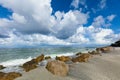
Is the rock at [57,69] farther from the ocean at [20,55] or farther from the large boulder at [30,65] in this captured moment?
the ocean at [20,55]

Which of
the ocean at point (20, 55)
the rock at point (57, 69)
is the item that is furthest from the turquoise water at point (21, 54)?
the rock at point (57, 69)

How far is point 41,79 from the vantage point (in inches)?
358

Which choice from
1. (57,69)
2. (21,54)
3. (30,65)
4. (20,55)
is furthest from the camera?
(21,54)

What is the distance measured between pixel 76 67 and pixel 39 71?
9.28ft

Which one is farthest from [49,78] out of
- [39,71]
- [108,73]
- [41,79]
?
[108,73]

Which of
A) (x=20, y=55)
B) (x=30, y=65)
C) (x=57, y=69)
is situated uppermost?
(x=20, y=55)

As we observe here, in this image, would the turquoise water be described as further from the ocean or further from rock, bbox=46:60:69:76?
rock, bbox=46:60:69:76

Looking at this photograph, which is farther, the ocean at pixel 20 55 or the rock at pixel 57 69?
the ocean at pixel 20 55

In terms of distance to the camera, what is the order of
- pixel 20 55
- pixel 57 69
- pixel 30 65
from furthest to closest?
pixel 20 55 < pixel 30 65 < pixel 57 69

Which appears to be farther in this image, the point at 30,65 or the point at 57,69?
the point at 30,65

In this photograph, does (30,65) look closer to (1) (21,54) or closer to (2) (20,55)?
(2) (20,55)

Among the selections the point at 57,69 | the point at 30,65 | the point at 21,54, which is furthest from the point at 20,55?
the point at 57,69

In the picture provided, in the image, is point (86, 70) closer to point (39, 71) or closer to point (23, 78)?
point (39, 71)

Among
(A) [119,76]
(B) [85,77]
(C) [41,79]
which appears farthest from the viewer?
(A) [119,76]
